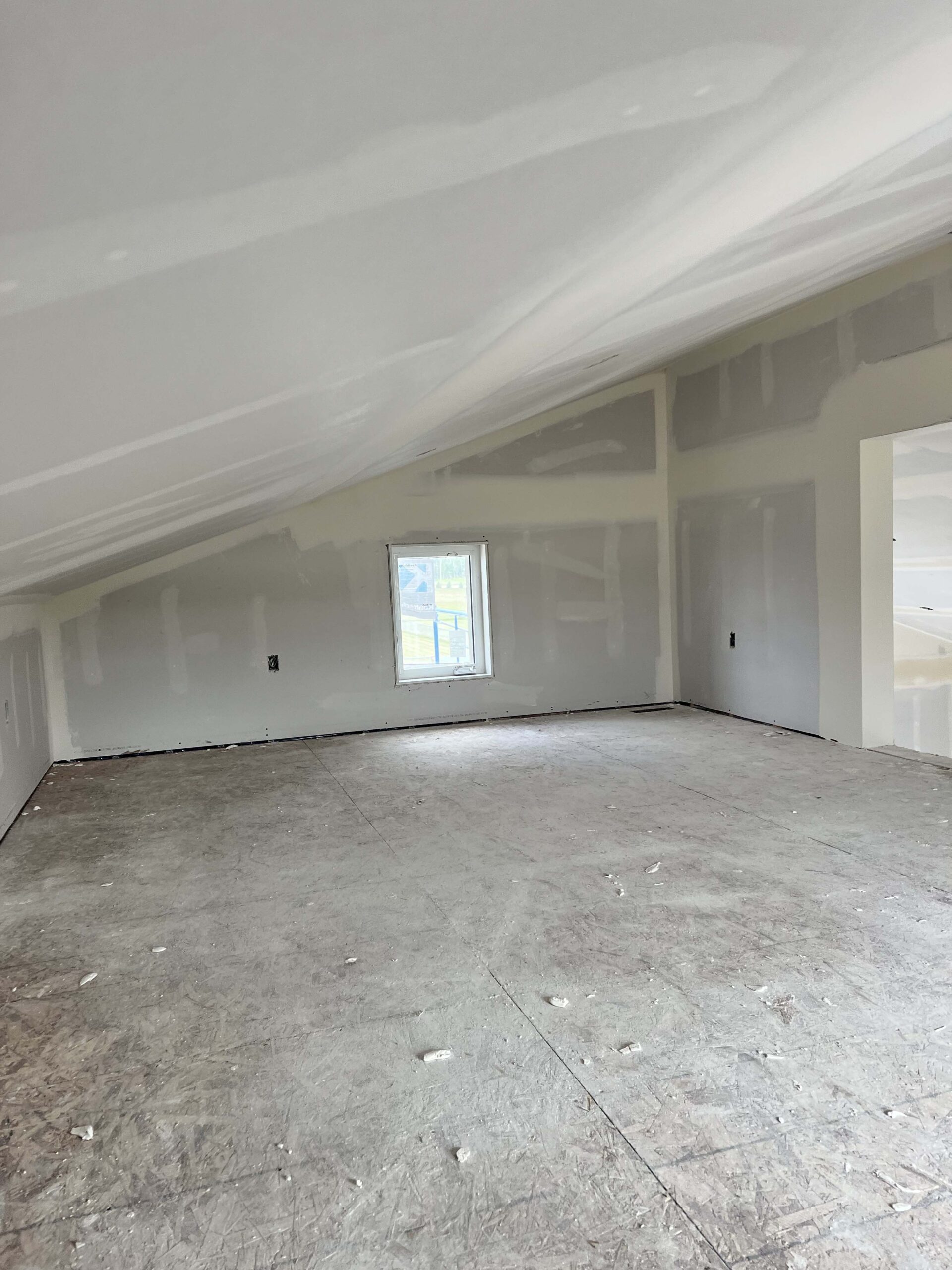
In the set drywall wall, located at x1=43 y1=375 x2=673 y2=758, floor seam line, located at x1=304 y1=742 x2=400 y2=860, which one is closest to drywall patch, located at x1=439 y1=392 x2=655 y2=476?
drywall wall, located at x1=43 y1=375 x2=673 y2=758

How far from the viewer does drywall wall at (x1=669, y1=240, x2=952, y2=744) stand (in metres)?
4.98

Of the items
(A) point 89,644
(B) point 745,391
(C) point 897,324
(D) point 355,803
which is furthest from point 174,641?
(C) point 897,324

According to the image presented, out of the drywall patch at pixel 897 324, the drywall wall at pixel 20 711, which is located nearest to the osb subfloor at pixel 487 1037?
the drywall wall at pixel 20 711

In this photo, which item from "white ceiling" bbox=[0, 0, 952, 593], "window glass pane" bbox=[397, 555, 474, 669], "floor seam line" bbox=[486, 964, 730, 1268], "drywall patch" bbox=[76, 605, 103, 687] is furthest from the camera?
"window glass pane" bbox=[397, 555, 474, 669]

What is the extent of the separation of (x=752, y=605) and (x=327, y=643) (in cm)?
319

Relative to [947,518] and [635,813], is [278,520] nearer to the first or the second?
[635,813]

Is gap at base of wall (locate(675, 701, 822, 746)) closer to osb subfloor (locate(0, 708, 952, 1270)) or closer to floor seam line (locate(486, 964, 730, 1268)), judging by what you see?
osb subfloor (locate(0, 708, 952, 1270))

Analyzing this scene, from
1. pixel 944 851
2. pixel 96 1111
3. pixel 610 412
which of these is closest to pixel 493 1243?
pixel 96 1111

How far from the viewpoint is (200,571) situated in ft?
20.5

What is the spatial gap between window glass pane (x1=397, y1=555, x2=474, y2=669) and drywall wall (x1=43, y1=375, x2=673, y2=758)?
28cm

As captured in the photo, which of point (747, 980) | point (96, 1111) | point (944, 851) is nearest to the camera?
point (96, 1111)

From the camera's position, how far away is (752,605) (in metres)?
6.43

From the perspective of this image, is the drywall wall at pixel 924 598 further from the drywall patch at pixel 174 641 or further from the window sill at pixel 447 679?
the drywall patch at pixel 174 641

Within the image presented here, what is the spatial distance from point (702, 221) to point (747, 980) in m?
2.03
